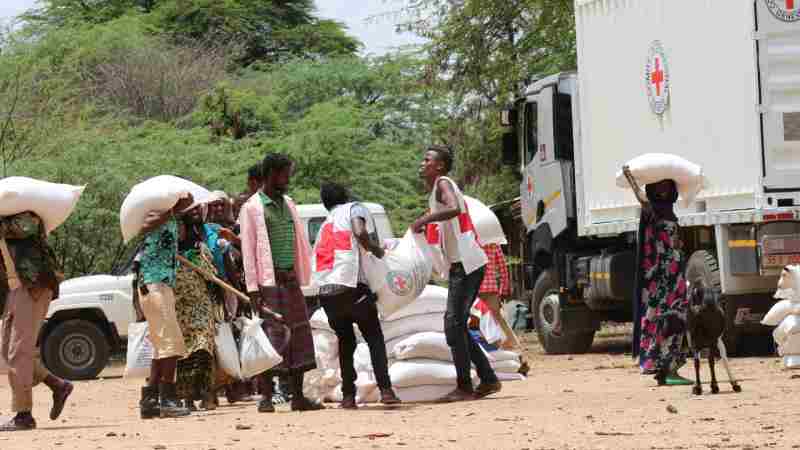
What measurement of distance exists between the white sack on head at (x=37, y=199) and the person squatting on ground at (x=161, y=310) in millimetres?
569

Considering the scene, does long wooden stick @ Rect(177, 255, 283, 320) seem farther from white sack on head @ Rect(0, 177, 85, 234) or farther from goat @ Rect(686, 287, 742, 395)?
goat @ Rect(686, 287, 742, 395)

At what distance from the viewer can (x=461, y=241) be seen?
37.6 feet

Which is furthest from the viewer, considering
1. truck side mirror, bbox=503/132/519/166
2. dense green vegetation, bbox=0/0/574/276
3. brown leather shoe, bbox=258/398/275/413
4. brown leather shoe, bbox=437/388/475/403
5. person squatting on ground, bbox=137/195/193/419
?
dense green vegetation, bbox=0/0/574/276

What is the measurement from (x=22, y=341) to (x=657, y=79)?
8298 mm

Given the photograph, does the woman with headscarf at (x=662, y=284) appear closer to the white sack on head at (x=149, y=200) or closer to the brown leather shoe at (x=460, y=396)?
the brown leather shoe at (x=460, y=396)

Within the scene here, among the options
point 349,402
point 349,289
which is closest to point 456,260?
point 349,289

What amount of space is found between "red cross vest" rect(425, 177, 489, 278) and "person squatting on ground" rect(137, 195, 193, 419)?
71.6 inches

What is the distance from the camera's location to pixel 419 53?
29703mm

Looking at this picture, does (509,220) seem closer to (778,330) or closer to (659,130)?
(659,130)

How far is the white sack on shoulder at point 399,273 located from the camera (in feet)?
37.2

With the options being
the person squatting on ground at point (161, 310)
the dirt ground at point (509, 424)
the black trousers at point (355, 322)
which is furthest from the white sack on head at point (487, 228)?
the person squatting on ground at point (161, 310)

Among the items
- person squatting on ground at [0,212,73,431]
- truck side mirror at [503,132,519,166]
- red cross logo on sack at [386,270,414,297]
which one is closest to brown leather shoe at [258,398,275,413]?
red cross logo on sack at [386,270,414,297]

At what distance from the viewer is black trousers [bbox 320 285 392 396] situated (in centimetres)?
1120

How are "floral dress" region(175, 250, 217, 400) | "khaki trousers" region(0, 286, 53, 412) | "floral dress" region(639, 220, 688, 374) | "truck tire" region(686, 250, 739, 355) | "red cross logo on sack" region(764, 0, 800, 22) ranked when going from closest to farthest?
"khaki trousers" region(0, 286, 53, 412), "floral dress" region(175, 250, 217, 400), "floral dress" region(639, 220, 688, 374), "red cross logo on sack" region(764, 0, 800, 22), "truck tire" region(686, 250, 739, 355)
